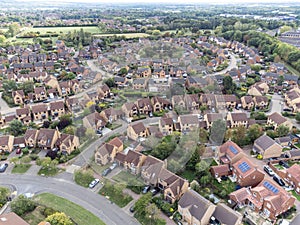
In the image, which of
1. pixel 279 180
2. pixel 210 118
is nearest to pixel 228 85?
pixel 210 118

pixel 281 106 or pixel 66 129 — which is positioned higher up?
pixel 66 129

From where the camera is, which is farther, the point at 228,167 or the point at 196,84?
the point at 196,84

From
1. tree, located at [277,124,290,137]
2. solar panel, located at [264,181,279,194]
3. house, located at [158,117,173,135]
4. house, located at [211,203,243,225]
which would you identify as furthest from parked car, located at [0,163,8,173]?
tree, located at [277,124,290,137]

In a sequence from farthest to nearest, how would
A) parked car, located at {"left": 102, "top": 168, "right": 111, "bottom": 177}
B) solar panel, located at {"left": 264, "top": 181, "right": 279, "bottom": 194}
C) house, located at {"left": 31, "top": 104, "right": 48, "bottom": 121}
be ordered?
house, located at {"left": 31, "top": 104, "right": 48, "bottom": 121} → parked car, located at {"left": 102, "top": 168, "right": 111, "bottom": 177} → solar panel, located at {"left": 264, "top": 181, "right": 279, "bottom": 194}

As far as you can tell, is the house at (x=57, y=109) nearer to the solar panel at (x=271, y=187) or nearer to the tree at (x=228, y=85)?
the tree at (x=228, y=85)

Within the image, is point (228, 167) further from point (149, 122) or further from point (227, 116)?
point (149, 122)

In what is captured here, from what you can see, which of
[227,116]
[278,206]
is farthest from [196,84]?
[278,206]

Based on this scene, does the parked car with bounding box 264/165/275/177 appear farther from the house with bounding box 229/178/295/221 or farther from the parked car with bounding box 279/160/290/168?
the house with bounding box 229/178/295/221
